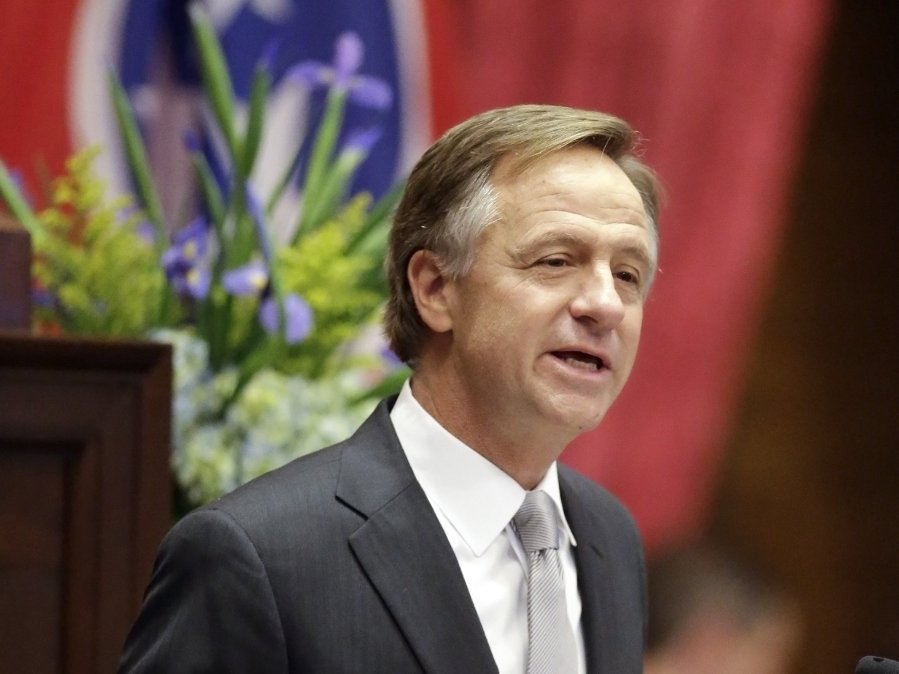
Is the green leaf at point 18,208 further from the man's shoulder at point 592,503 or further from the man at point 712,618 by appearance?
the man at point 712,618

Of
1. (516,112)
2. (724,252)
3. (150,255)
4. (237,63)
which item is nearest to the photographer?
(516,112)

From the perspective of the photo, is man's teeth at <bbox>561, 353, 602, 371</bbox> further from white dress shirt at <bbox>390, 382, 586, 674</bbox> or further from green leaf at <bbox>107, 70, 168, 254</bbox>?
green leaf at <bbox>107, 70, 168, 254</bbox>

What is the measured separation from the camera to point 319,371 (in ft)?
7.63

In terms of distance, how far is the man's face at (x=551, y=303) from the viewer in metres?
1.65

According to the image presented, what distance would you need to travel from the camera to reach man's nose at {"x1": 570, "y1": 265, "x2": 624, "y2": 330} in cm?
165

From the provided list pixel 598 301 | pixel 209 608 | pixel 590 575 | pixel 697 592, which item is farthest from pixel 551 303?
pixel 697 592

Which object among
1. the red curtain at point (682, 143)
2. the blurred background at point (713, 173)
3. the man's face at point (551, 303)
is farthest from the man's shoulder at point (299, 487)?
the red curtain at point (682, 143)

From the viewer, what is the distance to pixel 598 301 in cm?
165

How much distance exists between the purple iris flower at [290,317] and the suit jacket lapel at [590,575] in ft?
1.66

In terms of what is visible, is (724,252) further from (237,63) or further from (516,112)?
(516,112)

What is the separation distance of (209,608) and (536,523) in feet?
1.50

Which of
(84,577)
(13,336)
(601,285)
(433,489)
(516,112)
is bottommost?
(84,577)

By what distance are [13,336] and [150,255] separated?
1.98ft

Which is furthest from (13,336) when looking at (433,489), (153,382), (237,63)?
(237,63)
